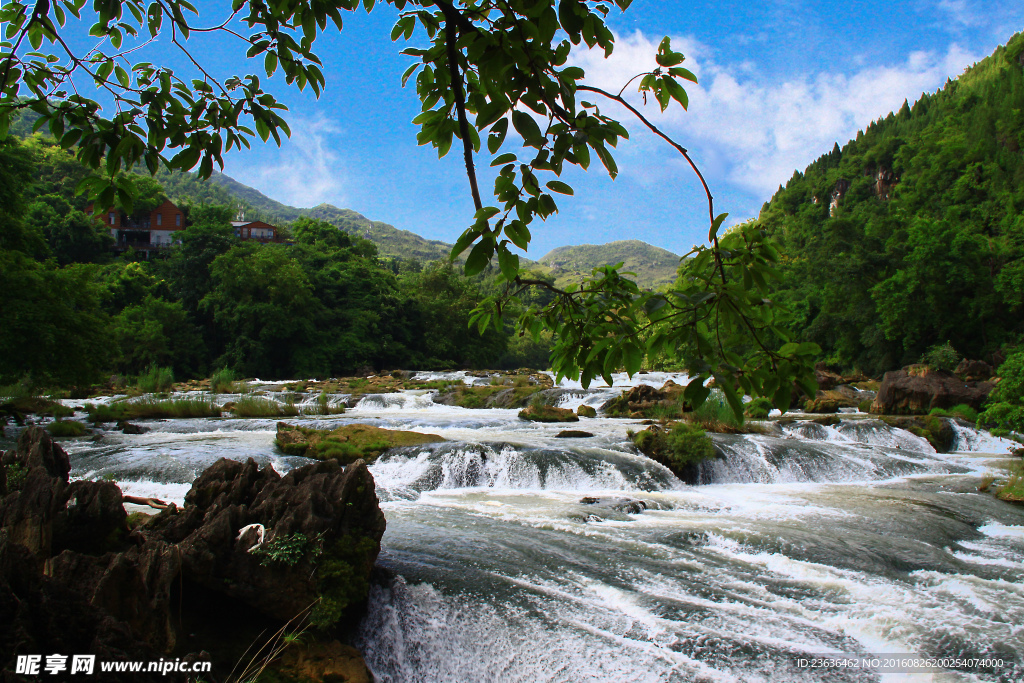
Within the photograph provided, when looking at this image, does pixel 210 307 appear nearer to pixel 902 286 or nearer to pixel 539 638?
pixel 539 638

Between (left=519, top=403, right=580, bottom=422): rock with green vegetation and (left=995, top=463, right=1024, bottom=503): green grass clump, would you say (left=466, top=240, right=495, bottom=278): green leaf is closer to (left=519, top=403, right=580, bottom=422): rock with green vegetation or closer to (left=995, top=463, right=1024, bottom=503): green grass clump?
(left=995, top=463, right=1024, bottom=503): green grass clump

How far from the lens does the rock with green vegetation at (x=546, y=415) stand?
52.3 feet

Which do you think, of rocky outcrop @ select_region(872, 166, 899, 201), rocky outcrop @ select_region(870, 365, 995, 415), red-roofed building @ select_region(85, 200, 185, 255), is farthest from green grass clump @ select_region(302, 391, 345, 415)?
rocky outcrop @ select_region(872, 166, 899, 201)

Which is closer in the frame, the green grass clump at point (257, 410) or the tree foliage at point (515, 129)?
the tree foliage at point (515, 129)

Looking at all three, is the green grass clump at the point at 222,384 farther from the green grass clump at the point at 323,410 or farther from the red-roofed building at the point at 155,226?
the red-roofed building at the point at 155,226

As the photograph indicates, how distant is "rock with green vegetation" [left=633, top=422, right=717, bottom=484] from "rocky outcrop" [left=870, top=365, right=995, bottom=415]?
10775 mm

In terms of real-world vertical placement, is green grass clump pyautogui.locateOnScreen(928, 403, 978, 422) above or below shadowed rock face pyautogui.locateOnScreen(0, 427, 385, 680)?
above

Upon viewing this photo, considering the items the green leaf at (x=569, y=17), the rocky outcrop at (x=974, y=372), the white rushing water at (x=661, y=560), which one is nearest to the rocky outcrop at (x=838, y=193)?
the rocky outcrop at (x=974, y=372)

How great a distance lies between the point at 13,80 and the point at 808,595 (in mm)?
6601

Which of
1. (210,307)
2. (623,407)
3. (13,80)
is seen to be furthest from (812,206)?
(13,80)

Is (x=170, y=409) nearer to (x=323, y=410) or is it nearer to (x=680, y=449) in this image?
(x=323, y=410)

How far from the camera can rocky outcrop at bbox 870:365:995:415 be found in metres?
17.2

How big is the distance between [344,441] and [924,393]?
60.8ft

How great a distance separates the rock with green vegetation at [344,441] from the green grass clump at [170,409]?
6.02m
